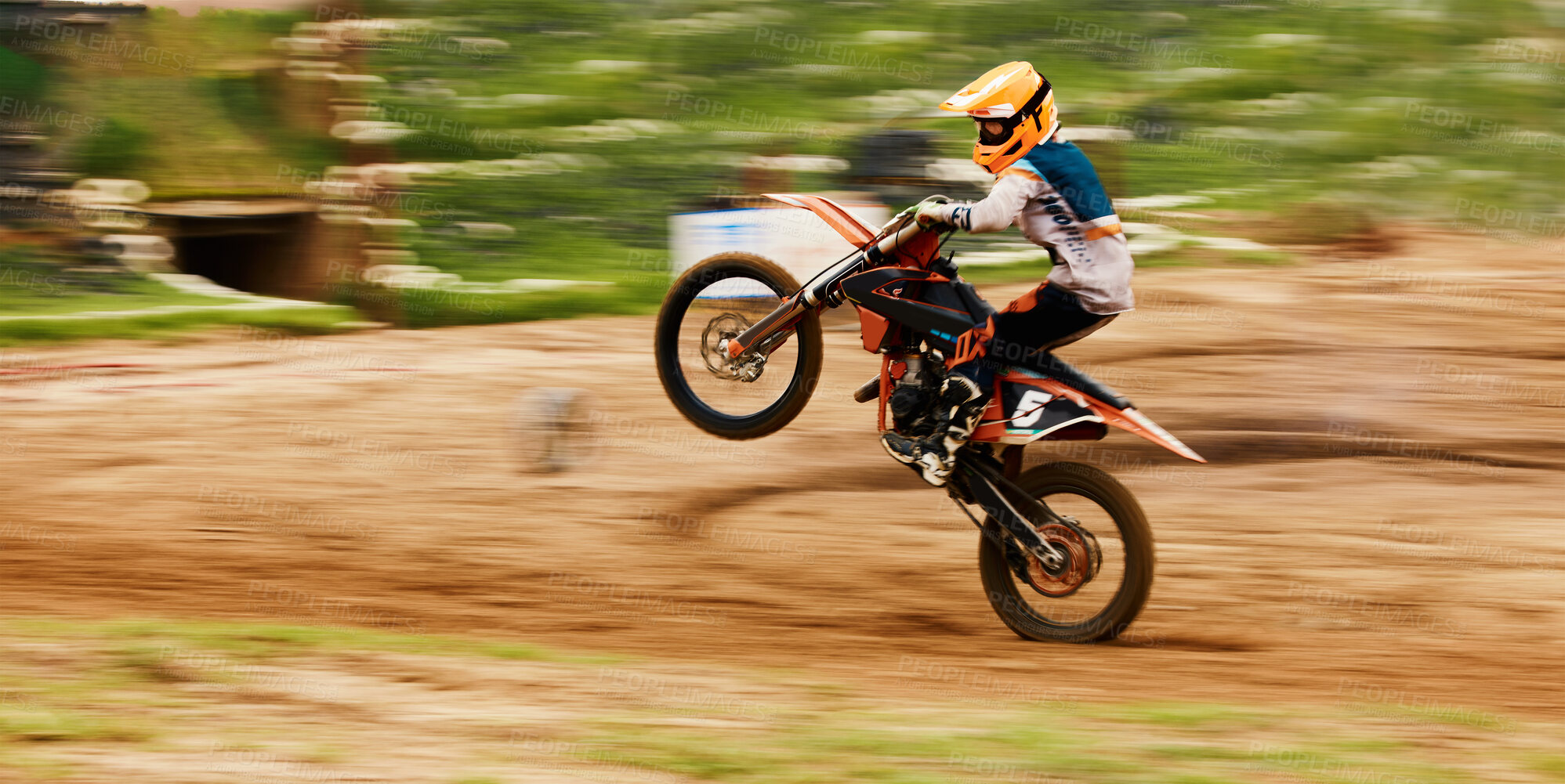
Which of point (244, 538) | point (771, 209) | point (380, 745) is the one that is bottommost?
point (244, 538)

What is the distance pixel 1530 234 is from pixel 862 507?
29.3 feet

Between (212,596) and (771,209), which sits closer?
(212,596)

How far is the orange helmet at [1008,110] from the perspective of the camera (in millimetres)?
5301

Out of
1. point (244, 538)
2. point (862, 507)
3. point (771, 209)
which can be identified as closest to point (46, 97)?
point (771, 209)

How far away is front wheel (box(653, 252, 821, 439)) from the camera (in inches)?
245

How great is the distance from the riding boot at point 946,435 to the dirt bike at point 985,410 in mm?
51

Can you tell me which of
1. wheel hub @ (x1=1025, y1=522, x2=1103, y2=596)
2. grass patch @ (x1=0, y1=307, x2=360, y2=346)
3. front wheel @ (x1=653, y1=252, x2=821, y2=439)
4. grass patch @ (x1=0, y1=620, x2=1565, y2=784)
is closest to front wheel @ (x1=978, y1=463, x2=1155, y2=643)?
wheel hub @ (x1=1025, y1=522, x2=1103, y2=596)

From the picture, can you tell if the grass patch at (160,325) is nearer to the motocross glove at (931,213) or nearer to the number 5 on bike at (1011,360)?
the number 5 on bike at (1011,360)

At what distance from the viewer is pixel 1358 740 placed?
13.9 ft

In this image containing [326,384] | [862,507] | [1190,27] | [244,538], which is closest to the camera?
[244,538]

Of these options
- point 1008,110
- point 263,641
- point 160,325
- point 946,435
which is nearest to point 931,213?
point 1008,110

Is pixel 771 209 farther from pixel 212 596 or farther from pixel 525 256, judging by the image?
pixel 212 596

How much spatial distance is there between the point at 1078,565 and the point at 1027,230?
141 centimetres

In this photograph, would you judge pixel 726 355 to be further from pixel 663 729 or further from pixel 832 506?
pixel 663 729
